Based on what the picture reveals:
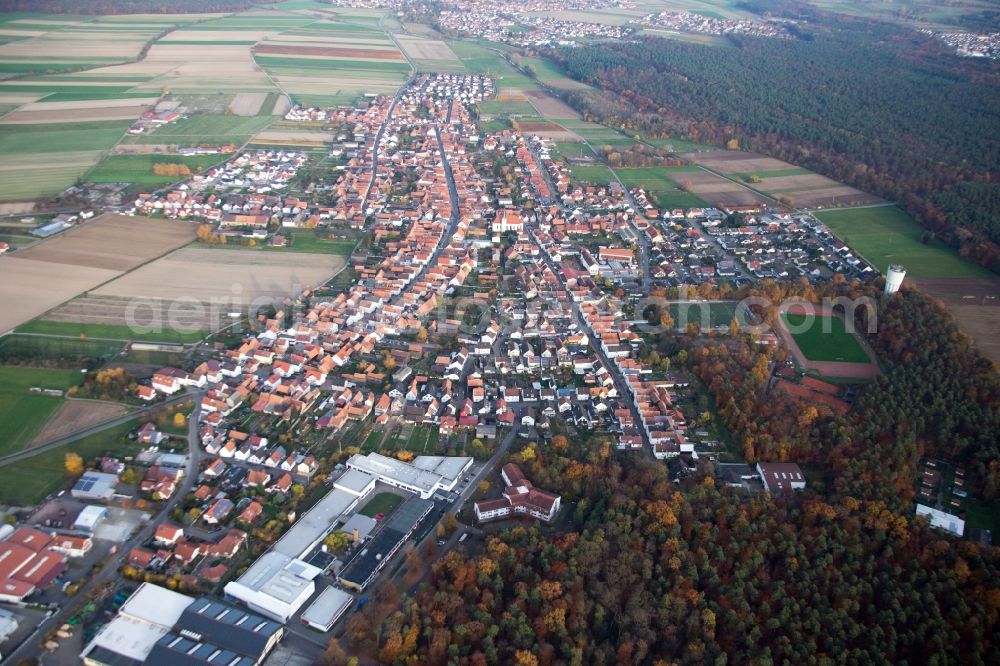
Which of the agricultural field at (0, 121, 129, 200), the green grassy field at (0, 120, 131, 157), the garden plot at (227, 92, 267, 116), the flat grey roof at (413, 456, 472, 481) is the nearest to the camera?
the flat grey roof at (413, 456, 472, 481)

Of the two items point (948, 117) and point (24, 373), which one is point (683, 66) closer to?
point (948, 117)

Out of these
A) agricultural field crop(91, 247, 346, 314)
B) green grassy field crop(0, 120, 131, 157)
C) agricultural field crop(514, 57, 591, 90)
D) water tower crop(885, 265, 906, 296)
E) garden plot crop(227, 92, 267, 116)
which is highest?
agricultural field crop(514, 57, 591, 90)

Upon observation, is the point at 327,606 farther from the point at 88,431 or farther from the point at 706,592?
the point at 88,431

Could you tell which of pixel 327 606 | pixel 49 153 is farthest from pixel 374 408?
pixel 49 153

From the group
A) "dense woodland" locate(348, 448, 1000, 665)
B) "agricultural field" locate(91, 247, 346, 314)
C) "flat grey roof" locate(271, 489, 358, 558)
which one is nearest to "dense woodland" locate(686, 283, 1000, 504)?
"dense woodland" locate(348, 448, 1000, 665)

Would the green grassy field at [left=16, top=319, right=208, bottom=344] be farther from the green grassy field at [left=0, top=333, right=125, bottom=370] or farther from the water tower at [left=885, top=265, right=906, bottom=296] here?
the water tower at [left=885, top=265, right=906, bottom=296]

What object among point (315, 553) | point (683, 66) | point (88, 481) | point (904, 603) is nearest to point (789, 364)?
point (904, 603)
